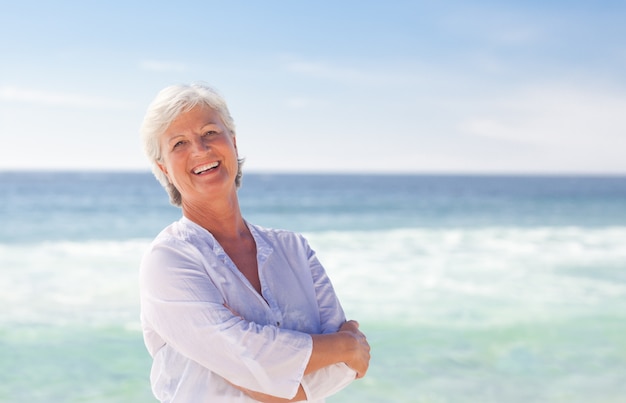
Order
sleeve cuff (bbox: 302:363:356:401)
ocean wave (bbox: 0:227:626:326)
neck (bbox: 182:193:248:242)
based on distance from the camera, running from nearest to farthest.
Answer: sleeve cuff (bbox: 302:363:356:401), neck (bbox: 182:193:248:242), ocean wave (bbox: 0:227:626:326)

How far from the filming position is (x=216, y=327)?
171cm

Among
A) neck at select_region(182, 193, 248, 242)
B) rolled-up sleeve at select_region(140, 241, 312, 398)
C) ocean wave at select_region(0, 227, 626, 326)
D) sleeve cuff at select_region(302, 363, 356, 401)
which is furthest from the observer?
ocean wave at select_region(0, 227, 626, 326)

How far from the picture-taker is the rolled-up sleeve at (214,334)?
171 centimetres

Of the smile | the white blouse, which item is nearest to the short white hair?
the smile

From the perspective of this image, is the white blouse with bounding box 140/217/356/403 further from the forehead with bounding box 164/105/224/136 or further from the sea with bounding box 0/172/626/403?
the sea with bounding box 0/172/626/403

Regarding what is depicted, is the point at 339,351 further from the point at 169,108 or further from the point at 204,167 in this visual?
the point at 169,108

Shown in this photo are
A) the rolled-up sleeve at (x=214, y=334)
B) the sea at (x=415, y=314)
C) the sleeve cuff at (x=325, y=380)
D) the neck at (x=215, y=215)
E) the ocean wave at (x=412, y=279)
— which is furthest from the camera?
the ocean wave at (x=412, y=279)

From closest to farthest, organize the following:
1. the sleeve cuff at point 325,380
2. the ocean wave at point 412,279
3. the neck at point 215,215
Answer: the sleeve cuff at point 325,380
the neck at point 215,215
the ocean wave at point 412,279

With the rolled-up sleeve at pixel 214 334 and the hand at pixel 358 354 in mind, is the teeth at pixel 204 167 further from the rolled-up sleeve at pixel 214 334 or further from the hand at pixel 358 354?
the hand at pixel 358 354

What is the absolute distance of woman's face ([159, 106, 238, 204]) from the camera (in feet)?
6.15

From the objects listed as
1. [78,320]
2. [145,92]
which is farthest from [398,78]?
[78,320]

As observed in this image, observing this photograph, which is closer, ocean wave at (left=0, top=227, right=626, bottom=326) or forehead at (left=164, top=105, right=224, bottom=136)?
forehead at (left=164, top=105, right=224, bottom=136)

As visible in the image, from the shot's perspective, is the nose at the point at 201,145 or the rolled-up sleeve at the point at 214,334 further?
the nose at the point at 201,145

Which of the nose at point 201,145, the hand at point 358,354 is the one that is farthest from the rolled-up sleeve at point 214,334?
the nose at point 201,145
